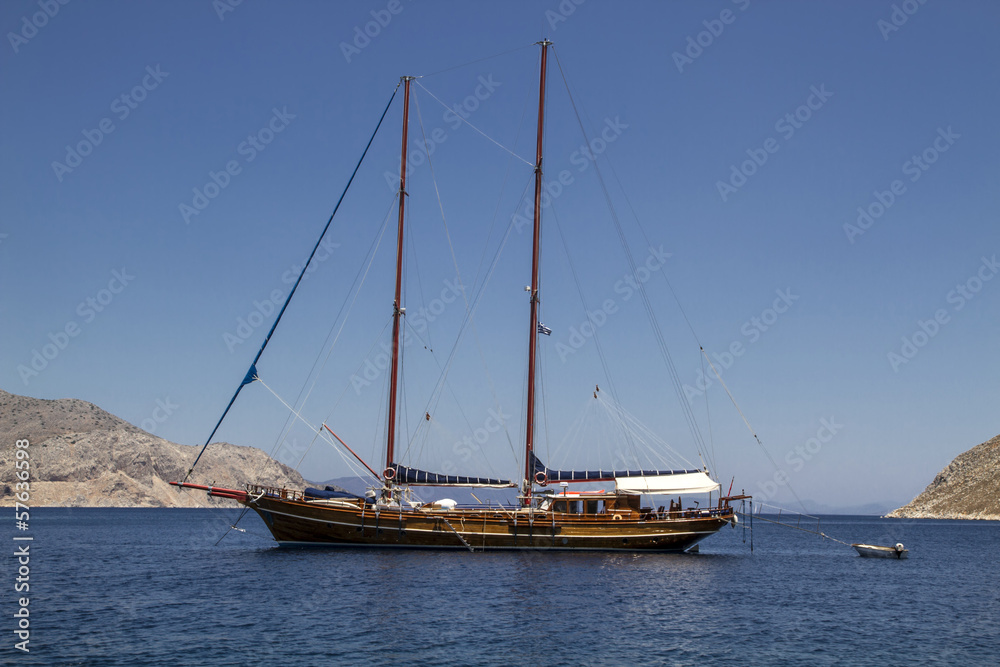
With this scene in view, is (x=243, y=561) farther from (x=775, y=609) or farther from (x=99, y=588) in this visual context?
(x=775, y=609)

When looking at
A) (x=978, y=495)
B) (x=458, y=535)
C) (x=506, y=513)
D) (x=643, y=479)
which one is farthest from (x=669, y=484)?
(x=978, y=495)

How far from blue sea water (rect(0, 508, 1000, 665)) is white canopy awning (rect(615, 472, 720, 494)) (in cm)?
455

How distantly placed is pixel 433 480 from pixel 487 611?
74.1ft

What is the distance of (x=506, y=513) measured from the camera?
53.2 m

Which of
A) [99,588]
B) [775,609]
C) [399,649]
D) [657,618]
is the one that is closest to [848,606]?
[775,609]

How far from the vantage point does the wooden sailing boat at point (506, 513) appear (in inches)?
2071

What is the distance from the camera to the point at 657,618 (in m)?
32.1

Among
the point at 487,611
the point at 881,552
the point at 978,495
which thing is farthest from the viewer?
the point at 978,495

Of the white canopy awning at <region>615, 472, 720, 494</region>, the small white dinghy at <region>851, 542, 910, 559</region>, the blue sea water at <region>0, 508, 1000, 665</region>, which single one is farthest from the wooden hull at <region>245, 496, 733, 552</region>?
the small white dinghy at <region>851, 542, 910, 559</region>

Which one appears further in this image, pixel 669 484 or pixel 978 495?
pixel 978 495

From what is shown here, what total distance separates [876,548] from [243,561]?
5279 cm

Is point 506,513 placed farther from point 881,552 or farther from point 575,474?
point 881,552

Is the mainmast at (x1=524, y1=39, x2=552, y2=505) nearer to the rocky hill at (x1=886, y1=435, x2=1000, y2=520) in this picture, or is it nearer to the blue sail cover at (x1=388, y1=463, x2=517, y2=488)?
the blue sail cover at (x1=388, y1=463, x2=517, y2=488)

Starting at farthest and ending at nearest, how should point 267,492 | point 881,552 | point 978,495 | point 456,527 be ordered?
1. point 978,495
2. point 881,552
3. point 267,492
4. point 456,527
